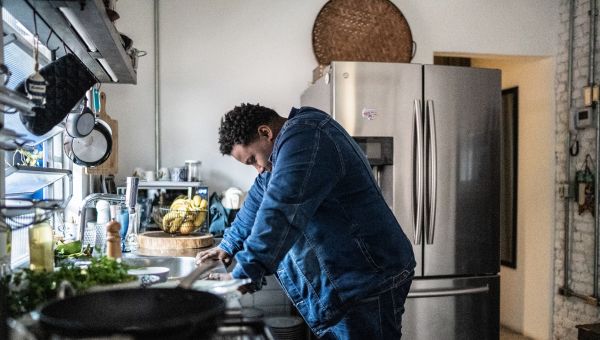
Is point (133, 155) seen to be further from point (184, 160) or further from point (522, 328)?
point (522, 328)

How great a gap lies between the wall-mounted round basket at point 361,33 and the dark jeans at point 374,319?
7.52 ft

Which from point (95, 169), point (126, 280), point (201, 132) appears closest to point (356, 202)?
point (126, 280)

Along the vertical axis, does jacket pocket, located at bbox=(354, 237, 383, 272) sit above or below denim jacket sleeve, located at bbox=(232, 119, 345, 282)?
below

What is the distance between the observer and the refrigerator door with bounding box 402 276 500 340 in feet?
9.69

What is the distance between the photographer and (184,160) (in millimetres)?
3633

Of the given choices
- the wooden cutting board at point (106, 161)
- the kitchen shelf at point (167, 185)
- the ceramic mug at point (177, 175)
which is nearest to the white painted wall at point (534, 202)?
the kitchen shelf at point (167, 185)

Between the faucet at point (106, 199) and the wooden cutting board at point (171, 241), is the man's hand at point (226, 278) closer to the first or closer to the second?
the faucet at point (106, 199)

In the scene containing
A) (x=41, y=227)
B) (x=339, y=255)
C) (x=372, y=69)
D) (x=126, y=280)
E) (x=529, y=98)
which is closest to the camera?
(x=126, y=280)

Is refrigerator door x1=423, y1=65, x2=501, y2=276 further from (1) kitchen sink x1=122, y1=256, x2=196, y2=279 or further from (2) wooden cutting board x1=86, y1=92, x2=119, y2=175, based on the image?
(2) wooden cutting board x1=86, y1=92, x2=119, y2=175

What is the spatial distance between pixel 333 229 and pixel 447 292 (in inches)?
58.0

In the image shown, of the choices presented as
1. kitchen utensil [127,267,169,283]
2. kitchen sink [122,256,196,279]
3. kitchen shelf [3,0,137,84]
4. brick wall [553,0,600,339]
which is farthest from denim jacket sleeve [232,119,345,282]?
brick wall [553,0,600,339]

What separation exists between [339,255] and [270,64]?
224 cm

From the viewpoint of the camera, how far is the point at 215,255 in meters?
2.09

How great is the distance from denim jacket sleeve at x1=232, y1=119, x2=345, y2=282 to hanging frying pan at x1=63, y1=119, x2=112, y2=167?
0.87 metres
